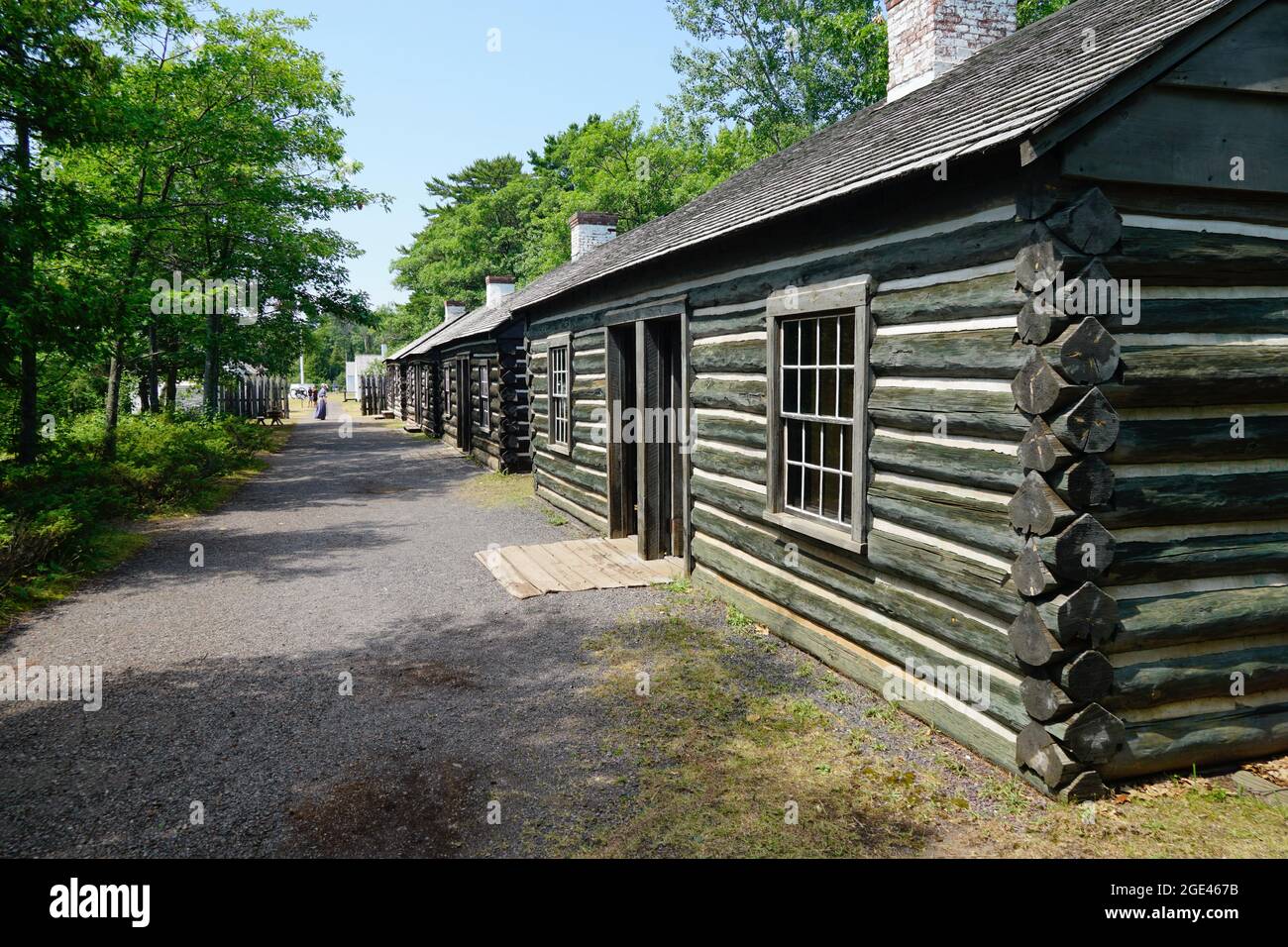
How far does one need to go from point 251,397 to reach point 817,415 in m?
33.0

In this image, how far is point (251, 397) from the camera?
110ft

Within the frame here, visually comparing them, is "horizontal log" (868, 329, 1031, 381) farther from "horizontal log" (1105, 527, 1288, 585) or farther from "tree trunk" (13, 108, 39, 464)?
"tree trunk" (13, 108, 39, 464)

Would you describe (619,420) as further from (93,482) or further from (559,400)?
(93,482)

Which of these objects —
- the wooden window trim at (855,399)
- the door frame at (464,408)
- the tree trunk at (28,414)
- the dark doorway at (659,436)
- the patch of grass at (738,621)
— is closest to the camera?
the wooden window trim at (855,399)

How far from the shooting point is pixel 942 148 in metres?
4.52

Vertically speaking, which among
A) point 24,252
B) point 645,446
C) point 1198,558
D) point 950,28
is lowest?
point 1198,558

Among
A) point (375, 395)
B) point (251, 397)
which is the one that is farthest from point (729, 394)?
point (375, 395)

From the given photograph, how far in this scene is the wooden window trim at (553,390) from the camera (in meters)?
12.2

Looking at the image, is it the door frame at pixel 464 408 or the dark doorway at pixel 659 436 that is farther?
the door frame at pixel 464 408

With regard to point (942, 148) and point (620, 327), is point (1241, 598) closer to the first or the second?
point (942, 148)

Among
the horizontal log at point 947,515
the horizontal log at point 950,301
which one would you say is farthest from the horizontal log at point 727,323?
the horizontal log at point 947,515

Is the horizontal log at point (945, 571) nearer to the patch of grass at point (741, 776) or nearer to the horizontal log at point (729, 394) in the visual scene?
the patch of grass at point (741, 776)

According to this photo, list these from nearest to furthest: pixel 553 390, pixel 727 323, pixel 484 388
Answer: pixel 727 323 → pixel 553 390 → pixel 484 388
